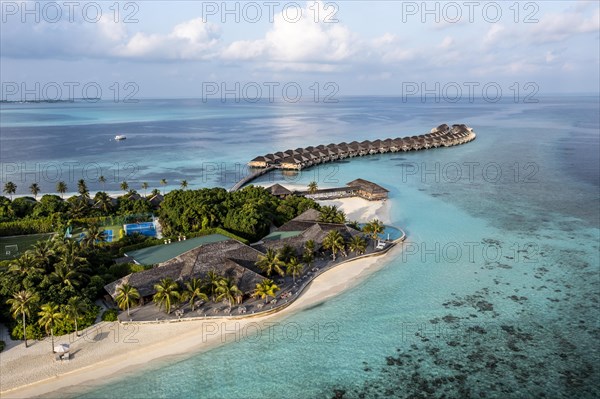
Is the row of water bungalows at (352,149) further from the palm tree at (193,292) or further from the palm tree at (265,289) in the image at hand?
the palm tree at (193,292)

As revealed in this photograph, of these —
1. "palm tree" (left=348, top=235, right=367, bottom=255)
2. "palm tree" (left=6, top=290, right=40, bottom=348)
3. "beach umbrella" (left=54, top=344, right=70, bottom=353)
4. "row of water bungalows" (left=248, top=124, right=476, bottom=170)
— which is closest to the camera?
"beach umbrella" (left=54, top=344, right=70, bottom=353)

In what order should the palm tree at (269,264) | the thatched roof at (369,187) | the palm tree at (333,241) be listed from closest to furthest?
the palm tree at (269,264) < the palm tree at (333,241) < the thatched roof at (369,187)

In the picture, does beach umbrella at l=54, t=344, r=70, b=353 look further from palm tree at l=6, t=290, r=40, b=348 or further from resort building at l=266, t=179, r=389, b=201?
resort building at l=266, t=179, r=389, b=201

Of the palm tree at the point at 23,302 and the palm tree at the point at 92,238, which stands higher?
the palm tree at the point at 92,238

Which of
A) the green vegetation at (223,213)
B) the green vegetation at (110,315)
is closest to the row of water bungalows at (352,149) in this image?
the green vegetation at (223,213)

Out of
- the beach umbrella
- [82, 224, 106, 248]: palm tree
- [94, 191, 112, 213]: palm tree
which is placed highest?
[94, 191, 112, 213]: palm tree

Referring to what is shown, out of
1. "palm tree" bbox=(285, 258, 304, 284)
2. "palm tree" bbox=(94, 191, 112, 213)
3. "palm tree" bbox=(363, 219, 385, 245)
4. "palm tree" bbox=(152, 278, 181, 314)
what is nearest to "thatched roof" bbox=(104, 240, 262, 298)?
"palm tree" bbox=(152, 278, 181, 314)

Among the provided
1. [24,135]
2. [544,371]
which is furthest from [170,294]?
[24,135]
